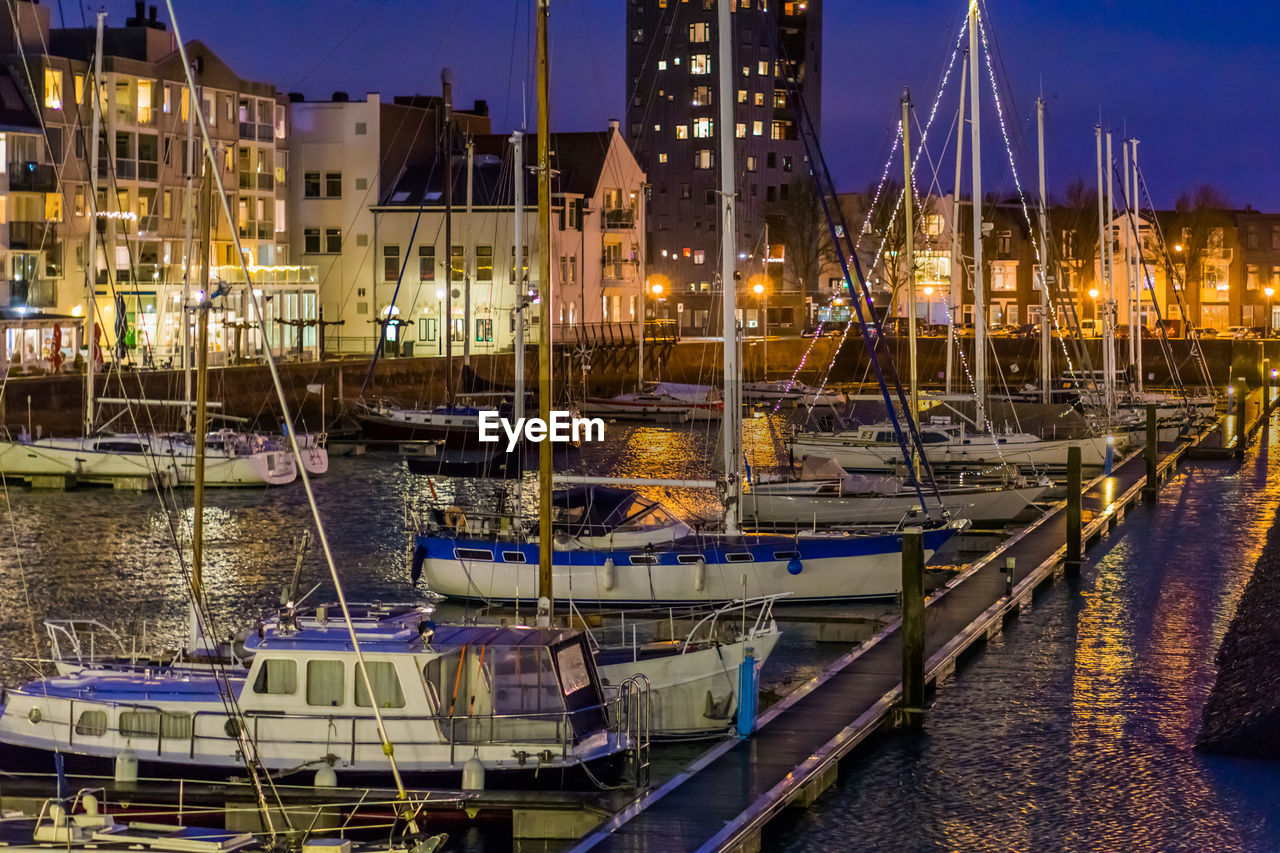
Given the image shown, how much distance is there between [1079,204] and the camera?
13250cm

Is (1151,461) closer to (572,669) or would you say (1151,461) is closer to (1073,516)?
(1073,516)

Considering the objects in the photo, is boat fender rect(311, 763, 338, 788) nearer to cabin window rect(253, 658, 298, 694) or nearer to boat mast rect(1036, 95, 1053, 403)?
cabin window rect(253, 658, 298, 694)

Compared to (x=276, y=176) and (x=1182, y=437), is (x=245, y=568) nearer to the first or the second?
(x=1182, y=437)

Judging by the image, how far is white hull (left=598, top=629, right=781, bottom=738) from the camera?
72.0 feet

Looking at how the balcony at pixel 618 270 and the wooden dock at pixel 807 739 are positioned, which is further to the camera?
the balcony at pixel 618 270

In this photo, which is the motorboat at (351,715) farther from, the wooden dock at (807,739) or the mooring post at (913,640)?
the mooring post at (913,640)

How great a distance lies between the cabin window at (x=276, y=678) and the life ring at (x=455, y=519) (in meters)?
13.0

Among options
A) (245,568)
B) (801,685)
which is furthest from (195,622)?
(245,568)

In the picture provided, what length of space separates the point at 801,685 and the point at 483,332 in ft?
219

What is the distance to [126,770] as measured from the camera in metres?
18.6

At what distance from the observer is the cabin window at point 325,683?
61.7 ft

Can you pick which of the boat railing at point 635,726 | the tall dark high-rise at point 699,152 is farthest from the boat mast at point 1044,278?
the tall dark high-rise at point 699,152

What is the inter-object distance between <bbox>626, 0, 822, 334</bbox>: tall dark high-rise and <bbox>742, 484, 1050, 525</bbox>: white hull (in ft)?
273

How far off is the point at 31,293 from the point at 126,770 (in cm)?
5532
